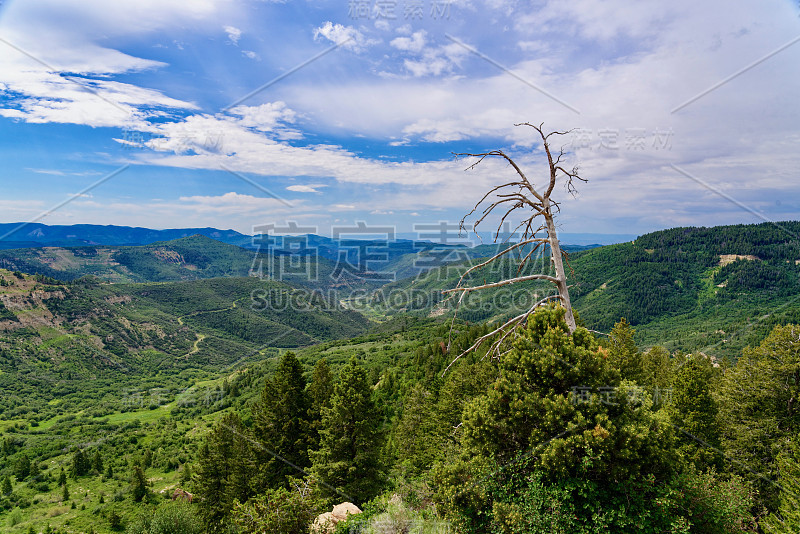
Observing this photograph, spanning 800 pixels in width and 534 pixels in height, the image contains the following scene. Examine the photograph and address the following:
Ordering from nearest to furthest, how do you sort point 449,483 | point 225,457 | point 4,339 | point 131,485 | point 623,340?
1. point 449,483
2. point 225,457
3. point 623,340
4. point 131,485
5. point 4,339

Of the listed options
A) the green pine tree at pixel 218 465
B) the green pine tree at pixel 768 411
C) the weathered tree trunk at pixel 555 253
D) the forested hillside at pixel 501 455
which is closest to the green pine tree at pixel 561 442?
the forested hillside at pixel 501 455

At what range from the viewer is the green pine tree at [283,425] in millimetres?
24625

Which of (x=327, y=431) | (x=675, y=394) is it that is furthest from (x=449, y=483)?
(x=675, y=394)

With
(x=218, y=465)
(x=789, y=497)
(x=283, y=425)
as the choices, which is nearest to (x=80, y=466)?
(x=218, y=465)

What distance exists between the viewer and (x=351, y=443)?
23.4 m

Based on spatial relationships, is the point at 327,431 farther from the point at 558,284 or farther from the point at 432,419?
the point at 558,284

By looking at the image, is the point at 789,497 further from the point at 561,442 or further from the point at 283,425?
the point at 283,425

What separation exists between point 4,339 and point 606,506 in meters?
254

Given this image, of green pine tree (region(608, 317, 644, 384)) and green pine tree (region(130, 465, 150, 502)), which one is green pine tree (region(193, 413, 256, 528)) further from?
green pine tree (region(130, 465, 150, 502))

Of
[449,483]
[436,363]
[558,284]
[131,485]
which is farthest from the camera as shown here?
[436,363]

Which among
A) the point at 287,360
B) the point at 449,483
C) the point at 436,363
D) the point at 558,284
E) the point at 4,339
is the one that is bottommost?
the point at 4,339

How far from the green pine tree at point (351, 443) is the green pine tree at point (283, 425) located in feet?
8.60

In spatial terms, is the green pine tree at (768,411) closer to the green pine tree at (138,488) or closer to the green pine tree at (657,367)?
the green pine tree at (657,367)

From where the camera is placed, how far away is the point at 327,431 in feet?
75.2
